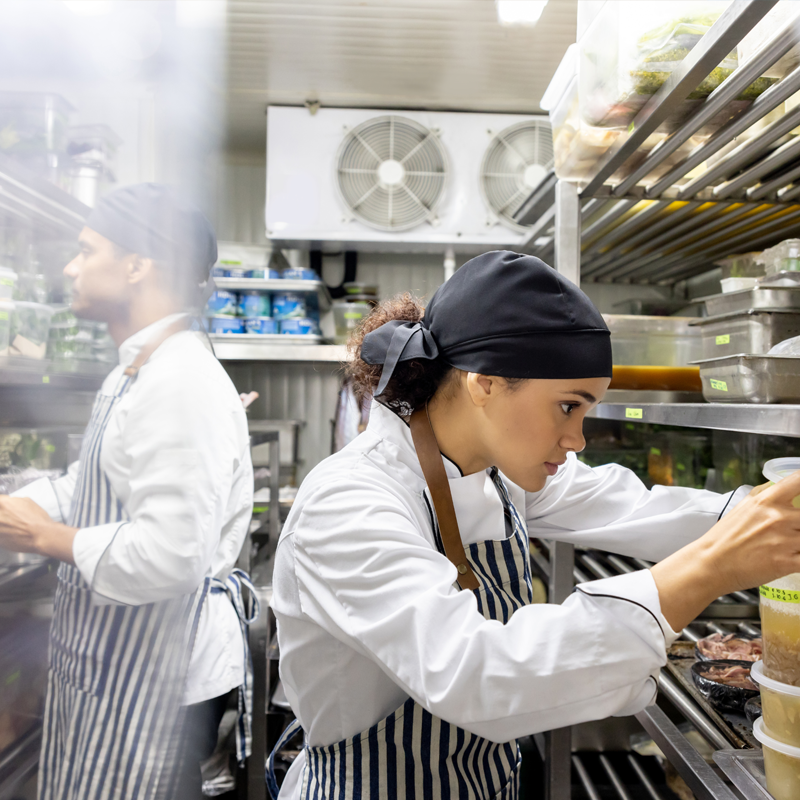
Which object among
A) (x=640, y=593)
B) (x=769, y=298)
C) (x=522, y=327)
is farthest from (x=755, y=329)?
(x=640, y=593)

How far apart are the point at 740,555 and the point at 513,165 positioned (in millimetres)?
2376

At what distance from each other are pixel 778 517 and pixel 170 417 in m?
0.98

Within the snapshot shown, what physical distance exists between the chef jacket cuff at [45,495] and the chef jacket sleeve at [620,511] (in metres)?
0.87

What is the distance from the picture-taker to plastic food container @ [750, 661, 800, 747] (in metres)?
0.78

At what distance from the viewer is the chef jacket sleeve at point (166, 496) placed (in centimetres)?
103

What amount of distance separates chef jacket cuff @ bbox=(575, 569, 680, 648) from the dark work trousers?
103cm

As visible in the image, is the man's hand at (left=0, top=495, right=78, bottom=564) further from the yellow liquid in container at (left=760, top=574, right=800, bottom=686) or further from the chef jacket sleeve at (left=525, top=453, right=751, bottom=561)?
the yellow liquid in container at (left=760, top=574, right=800, bottom=686)

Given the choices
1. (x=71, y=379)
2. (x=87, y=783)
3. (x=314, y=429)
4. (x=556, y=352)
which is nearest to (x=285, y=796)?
(x=87, y=783)

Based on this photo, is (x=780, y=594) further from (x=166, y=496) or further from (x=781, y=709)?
(x=166, y=496)

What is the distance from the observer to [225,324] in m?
2.58

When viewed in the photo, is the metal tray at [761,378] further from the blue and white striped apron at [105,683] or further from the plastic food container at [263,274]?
the plastic food container at [263,274]

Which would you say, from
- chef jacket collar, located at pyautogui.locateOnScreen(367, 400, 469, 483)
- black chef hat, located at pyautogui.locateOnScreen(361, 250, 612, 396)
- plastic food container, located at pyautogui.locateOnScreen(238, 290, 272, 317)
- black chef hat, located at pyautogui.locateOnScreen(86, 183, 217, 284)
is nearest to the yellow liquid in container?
black chef hat, located at pyautogui.locateOnScreen(361, 250, 612, 396)

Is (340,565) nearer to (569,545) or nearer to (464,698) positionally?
(464,698)

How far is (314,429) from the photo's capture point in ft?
10.5
